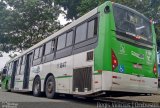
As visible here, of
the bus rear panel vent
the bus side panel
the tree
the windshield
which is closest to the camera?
the bus rear panel vent

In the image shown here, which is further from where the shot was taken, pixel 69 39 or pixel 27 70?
pixel 27 70

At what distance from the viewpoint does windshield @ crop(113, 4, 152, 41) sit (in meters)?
8.10

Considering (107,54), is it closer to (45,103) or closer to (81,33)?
(81,33)

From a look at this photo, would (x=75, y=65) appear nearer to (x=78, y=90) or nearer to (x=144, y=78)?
(x=78, y=90)

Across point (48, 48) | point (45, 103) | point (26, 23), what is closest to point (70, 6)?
point (26, 23)

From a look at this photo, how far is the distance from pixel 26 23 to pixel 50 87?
17164 millimetres

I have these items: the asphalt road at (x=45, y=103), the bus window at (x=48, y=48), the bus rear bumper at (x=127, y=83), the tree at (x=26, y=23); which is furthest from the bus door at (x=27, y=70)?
the tree at (x=26, y=23)

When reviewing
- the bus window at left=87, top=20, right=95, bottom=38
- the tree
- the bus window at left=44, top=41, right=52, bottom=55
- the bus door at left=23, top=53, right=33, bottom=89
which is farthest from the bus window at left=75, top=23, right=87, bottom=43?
the tree

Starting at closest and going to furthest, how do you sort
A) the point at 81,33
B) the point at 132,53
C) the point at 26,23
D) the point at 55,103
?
the point at 132,53, the point at 55,103, the point at 81,33, the point at 26,23

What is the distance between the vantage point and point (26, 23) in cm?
2686

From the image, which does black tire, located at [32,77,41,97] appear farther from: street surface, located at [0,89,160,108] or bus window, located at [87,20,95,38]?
bus window, located at [87,20,95,38]

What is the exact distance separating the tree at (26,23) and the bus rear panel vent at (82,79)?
18540 millimetres

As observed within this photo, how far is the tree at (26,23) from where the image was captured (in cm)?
2653

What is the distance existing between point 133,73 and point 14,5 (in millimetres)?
22386
